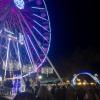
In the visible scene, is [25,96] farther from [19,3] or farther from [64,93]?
[19,3]

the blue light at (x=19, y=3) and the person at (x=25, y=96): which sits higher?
the blue light at (x=19, y=3)

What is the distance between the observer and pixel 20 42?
2912 cm

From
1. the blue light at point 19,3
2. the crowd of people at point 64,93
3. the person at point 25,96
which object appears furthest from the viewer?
the blue light at point 19,3

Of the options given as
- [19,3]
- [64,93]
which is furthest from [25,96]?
[19,3]

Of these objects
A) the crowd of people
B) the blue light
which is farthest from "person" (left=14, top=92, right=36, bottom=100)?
the blue light

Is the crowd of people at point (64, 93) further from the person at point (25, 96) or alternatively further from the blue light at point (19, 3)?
the blue light at point (19, 3)

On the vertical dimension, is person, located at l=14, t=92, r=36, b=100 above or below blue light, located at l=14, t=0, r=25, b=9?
below

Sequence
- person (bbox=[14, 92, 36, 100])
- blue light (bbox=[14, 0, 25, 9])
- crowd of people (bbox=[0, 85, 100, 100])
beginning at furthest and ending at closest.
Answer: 1. blue light (bbox=[14, 0, 25, 9])
2. crowd of people (bbox=[0, 85, 100, 100])
3. person (bbox=[14, 92, 36, 100])

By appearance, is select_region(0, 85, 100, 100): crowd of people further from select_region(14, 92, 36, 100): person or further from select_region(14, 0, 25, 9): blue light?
select_region(14, 0, 25, 9): blue light

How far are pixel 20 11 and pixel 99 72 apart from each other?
121 ft

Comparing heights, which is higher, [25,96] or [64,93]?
[25,96]

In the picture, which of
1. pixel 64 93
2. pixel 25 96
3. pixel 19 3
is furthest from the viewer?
pixel 19 3

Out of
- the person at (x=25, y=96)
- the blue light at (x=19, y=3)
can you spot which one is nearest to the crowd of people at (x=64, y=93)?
the person at (x=25, y=96)

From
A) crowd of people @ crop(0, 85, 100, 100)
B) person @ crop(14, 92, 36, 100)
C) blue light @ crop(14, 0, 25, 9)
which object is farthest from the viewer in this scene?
blue light @ crop(14, 0, 25, 9)
